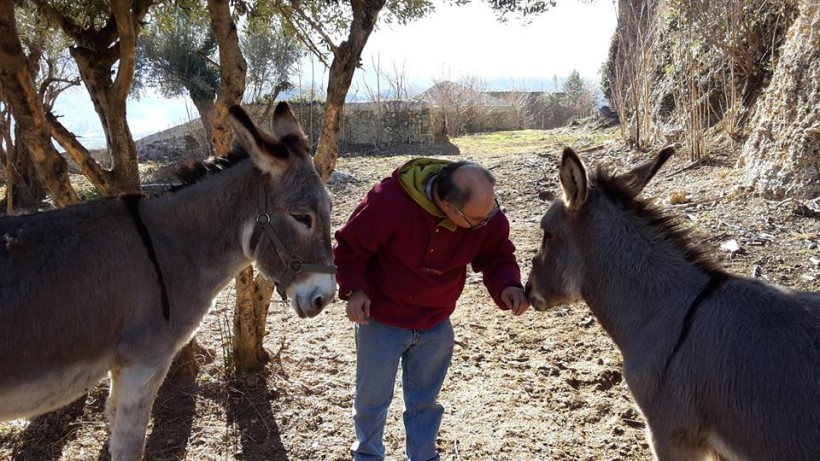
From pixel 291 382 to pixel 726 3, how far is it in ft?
30.9

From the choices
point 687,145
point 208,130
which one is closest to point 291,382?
point 687,145

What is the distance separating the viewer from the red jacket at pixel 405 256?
2918 millimetres

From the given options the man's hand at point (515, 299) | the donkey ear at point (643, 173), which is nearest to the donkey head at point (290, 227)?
the man's hand at point (515, 299)

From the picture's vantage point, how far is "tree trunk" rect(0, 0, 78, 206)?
3.40m

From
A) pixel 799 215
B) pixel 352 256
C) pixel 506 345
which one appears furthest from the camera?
pixel 799 215

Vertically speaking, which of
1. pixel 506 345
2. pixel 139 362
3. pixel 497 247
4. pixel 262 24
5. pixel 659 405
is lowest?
pixel 506 345

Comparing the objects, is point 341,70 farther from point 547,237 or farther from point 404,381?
point 404,381

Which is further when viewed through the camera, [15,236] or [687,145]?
[687,145]

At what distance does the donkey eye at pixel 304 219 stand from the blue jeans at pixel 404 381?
0.64 meters

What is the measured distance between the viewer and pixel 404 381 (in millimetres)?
3332

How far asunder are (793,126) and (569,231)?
19.0 feet

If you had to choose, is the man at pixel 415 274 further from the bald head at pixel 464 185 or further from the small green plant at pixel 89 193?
the small green plant at pixel 89 193

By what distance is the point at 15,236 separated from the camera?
258cm

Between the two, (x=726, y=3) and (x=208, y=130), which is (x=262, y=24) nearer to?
(x=726, y=3)
